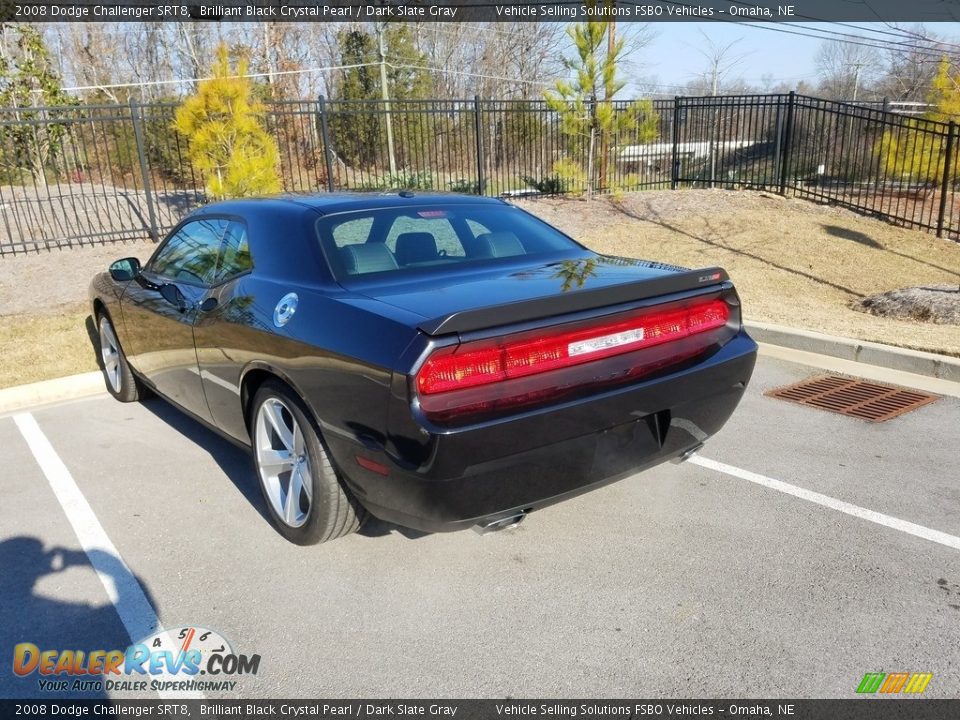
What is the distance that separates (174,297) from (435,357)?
88.7 inches

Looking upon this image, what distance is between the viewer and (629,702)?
2336mm

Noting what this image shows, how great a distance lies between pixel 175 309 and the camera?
13.7ft

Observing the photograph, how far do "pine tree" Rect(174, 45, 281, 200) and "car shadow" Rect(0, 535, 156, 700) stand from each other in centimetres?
777

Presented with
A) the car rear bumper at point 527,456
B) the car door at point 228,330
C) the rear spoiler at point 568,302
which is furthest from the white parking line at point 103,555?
the rear spoiler at point 568,302

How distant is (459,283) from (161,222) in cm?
1084

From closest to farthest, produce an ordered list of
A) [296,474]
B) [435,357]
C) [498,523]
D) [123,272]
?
1. [435,357]
2. [498,523]
3. [296,474]
4. [123,272]

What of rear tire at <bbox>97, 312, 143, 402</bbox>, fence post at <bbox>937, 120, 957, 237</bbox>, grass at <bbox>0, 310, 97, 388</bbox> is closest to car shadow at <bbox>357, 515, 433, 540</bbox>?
rear tire at <bbox>97, 312, 143, 402</bbox>

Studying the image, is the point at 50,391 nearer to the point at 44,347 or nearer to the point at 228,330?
the point at 44,347

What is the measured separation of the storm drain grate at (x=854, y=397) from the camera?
4.83m

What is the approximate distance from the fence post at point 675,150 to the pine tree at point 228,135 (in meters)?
9.39

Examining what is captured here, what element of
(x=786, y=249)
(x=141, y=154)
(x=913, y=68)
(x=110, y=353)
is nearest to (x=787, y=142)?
(x=786, y=249)

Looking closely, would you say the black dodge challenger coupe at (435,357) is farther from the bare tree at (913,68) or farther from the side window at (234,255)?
the bare tree at (913,68)

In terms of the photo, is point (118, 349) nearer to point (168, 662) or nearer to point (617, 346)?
point (168, 662)

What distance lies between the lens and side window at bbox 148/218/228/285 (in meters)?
4.08
